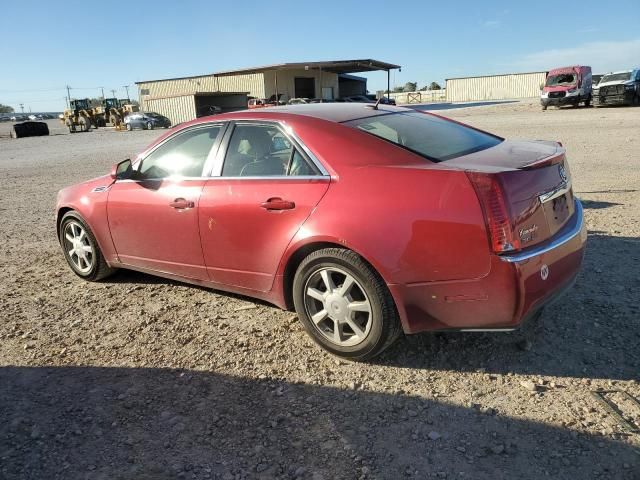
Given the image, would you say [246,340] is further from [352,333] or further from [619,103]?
[619,103]

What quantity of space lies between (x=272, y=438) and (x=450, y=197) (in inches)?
62.2

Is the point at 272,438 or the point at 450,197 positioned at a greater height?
the point at 450,197

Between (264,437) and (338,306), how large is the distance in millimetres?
947

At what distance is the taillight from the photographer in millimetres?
2797

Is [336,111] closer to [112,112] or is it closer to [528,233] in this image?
[528,233]

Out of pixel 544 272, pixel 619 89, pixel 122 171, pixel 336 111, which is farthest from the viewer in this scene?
pixel 619 89

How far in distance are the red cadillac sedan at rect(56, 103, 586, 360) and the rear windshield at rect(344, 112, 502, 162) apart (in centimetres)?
2

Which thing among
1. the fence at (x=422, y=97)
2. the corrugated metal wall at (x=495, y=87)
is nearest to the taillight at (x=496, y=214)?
the corrugated metal wall at (x=495, y=87)

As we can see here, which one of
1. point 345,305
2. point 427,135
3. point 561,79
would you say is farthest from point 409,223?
point 561,79

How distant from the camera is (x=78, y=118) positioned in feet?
157

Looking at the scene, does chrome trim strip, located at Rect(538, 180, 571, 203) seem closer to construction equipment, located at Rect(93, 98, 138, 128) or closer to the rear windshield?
the rear windshield

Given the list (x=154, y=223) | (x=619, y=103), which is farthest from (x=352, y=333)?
(x=619, y=103)

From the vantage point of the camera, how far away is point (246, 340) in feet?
12.7

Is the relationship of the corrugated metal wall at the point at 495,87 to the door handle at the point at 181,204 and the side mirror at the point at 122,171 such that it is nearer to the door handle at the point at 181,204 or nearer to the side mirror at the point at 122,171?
the side mirror at the point at 122,171
